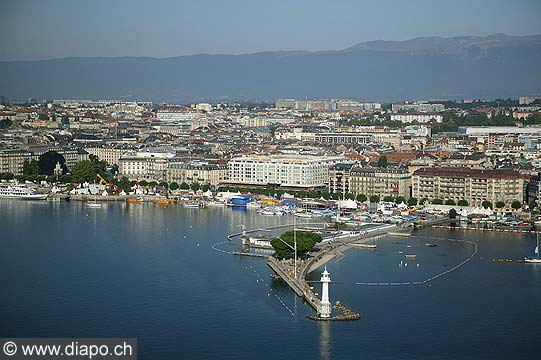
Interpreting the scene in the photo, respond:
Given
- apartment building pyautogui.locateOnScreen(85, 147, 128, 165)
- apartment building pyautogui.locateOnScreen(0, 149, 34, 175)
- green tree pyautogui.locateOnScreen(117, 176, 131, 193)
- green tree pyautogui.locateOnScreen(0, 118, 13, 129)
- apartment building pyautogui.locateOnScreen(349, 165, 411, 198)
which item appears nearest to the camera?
apartment building pyautogui.locateOnScreen(349, 165, 411, 198)

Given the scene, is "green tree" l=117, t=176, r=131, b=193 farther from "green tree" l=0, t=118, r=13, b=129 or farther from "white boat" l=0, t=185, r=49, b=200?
"green tree" l=0, t=118, r=13, b=129

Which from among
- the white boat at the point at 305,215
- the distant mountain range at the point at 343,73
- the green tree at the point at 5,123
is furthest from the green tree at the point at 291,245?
the distant mountain range at the point at 343,73

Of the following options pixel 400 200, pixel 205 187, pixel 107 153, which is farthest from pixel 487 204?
pixel 107 153

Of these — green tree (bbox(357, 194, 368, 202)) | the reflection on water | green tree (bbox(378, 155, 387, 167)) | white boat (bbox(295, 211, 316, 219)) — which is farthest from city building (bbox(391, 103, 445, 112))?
the reflection on water

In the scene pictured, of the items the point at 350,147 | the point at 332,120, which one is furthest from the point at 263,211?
the point at 332,120

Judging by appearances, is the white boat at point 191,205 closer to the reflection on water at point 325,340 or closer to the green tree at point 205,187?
the green tree at point 205,187

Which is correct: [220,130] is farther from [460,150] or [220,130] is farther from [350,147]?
[460,150]
